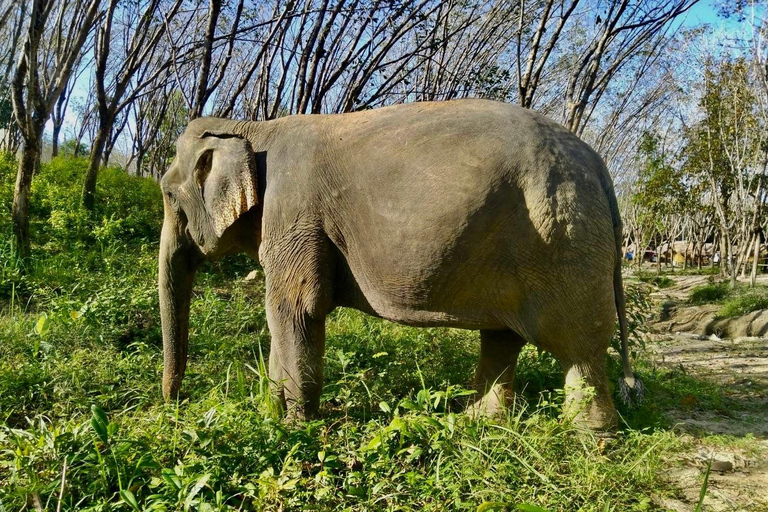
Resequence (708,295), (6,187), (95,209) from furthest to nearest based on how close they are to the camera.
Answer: (708,295), (95,209), (6,187)

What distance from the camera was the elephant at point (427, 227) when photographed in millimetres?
2896

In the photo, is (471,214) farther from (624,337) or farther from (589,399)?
(624,337)

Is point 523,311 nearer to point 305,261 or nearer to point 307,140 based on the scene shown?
point 305,261

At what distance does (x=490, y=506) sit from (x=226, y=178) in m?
2.30

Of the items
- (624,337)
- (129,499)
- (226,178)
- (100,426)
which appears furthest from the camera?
(226,178)

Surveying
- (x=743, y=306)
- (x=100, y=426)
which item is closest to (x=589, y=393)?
(x=100, y=426)

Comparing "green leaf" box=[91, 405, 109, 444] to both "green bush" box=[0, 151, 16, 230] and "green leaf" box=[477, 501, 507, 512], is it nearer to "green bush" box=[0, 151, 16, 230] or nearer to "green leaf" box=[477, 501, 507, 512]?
"green leaf" box=[477, 501, 507, 512]

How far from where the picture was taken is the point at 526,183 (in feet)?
9.45

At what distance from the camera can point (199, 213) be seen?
12.3 feet

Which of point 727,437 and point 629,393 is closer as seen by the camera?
point 727,437

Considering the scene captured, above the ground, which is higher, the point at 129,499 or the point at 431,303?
the point at 431,303

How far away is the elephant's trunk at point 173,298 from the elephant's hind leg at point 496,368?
193 cm

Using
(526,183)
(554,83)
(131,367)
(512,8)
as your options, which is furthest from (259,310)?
(554,83)

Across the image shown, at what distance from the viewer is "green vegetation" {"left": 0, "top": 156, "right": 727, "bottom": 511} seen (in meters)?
2.43
